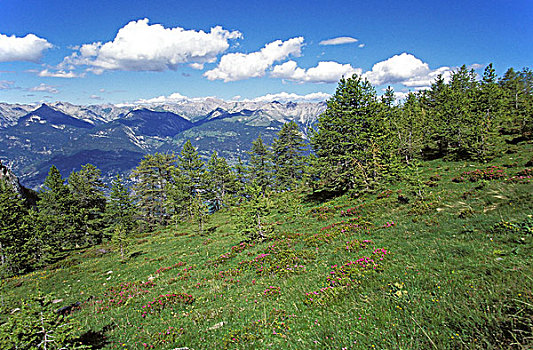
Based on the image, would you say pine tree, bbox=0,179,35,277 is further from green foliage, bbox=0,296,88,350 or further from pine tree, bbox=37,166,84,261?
green foliage, bbox=0,296,88,350

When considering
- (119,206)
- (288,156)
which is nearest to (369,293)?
(288,156)

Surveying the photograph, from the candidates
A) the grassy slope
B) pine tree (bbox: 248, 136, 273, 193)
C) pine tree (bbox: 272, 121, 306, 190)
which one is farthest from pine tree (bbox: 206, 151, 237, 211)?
the grassy slope

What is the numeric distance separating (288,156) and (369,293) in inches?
1780

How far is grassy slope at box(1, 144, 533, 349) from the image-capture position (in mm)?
4759

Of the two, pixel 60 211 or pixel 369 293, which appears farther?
pixel 60 211

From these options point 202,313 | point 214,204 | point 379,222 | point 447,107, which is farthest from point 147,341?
point 214,204

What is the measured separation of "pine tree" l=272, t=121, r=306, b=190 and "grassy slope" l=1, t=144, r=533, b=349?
32761 millimetres

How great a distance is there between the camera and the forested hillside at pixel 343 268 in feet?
16.9

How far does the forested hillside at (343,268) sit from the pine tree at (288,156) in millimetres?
15633

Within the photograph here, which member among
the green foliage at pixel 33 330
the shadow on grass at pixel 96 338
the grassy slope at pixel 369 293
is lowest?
the shadow on grass at pixel 96 338

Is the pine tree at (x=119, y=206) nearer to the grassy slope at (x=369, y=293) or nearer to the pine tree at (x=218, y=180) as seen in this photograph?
the pine tree at (x=218, y=180)

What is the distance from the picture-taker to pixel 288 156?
51.6 meters

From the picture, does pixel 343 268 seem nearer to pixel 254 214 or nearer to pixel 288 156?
pixel 254 214

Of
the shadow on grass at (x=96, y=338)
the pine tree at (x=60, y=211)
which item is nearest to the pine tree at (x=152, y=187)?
the pine tree at (x=60, y=211)
